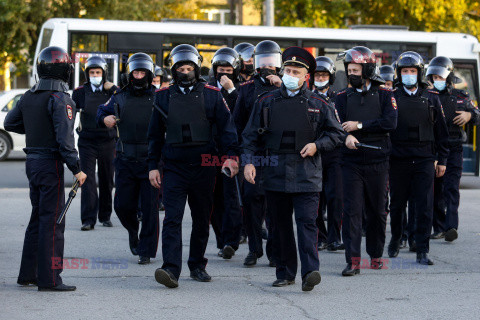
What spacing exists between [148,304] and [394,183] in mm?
3229

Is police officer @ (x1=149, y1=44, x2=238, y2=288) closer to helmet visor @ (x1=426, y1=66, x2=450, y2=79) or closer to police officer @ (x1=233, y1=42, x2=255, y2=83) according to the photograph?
police officer @ (x1=233, y1=42, x2=255, y2=83)

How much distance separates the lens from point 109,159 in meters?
11.0

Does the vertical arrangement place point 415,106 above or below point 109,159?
above

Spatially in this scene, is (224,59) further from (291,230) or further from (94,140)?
(94,140)

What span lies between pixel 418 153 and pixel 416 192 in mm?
379

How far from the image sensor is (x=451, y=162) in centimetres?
1058

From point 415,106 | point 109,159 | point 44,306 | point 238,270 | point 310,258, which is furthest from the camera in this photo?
point 109,159

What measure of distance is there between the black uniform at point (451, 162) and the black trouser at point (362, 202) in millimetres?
2470

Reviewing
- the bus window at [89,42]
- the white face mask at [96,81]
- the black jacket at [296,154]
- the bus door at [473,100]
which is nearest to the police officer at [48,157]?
the black jacket at [296,154]

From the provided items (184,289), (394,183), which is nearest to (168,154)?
(184,289)

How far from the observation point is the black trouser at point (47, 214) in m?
6.98

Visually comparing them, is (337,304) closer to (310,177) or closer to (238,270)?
(310,177)

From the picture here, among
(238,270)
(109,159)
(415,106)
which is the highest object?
(415,106)

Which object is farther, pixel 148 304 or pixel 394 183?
A: pixel 394 183
